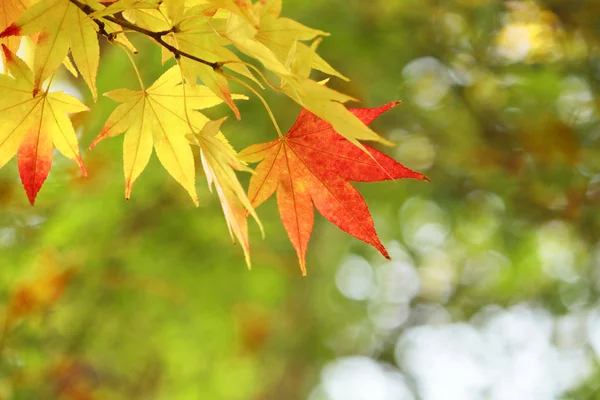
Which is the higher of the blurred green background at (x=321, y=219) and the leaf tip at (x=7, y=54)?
the leaf tip at (x=7, y=54)

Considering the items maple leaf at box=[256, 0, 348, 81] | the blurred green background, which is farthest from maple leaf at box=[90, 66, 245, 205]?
the blurred green background

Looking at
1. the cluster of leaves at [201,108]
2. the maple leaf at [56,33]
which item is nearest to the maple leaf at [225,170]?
the cluster of leaves at [201,108]

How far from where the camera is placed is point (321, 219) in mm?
2373

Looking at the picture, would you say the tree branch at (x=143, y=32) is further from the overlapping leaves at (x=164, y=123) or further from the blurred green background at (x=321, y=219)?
the blurred green background at (x=321, y=219)

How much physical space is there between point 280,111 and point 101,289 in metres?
0.84

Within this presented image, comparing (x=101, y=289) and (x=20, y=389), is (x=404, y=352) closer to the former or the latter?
(x=101, y=289)

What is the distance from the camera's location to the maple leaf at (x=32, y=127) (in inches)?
19.3

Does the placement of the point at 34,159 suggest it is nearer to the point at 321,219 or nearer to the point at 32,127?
the point at 32,127

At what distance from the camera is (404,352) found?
360cm

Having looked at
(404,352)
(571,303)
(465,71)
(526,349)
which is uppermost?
(465,71)

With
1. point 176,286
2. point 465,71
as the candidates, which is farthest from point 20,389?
point 465,71

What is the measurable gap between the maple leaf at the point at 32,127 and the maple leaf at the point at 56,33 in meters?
0.06

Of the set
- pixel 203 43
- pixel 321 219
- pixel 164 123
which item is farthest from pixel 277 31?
pixel 321 219

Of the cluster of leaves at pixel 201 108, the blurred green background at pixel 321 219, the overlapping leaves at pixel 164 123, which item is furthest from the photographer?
the blurred green background at pixel 321 219
